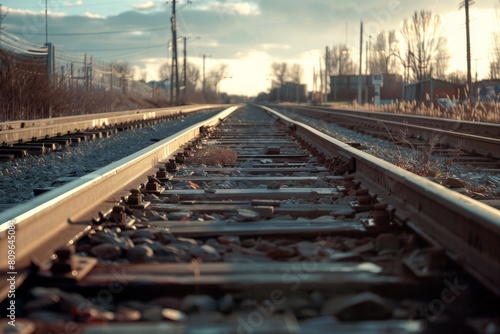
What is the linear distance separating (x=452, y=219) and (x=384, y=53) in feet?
221

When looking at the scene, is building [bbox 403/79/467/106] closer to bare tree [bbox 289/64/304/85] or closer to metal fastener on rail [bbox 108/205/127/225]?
metal fastener on rail [bbox 108/205/127/225]

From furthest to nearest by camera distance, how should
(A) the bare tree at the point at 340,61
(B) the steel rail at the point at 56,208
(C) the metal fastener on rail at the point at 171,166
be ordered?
(A) the bare tree at the point at 340,61 < (C) the metal fastener on rail at the point at 171,166 < (B) the steel rail at the point at 56,208

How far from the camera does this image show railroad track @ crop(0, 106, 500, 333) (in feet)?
6.87

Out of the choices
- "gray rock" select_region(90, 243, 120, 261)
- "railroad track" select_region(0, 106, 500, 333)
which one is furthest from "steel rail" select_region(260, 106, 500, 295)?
"gray rock" select_region(90, 243, 120, 261)

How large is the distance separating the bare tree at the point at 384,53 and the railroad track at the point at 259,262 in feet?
146

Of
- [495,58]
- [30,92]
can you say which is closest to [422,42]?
[495,58]

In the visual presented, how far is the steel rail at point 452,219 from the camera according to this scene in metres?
2.44

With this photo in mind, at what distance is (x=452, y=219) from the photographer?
2928 millimetres

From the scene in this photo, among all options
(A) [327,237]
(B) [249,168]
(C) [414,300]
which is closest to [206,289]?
(C) [414,300]

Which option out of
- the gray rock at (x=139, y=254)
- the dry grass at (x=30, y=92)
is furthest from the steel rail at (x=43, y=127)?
the gray rock at (x=139, y=254)

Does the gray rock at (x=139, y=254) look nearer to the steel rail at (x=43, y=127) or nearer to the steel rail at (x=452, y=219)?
the steel rail at (x=452, y=219)

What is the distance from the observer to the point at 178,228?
138 inches

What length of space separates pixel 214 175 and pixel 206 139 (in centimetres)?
525

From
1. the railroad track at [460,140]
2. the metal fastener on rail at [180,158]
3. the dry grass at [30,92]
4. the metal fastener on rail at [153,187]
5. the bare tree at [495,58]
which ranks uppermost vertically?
the bare tree at [495,58]
